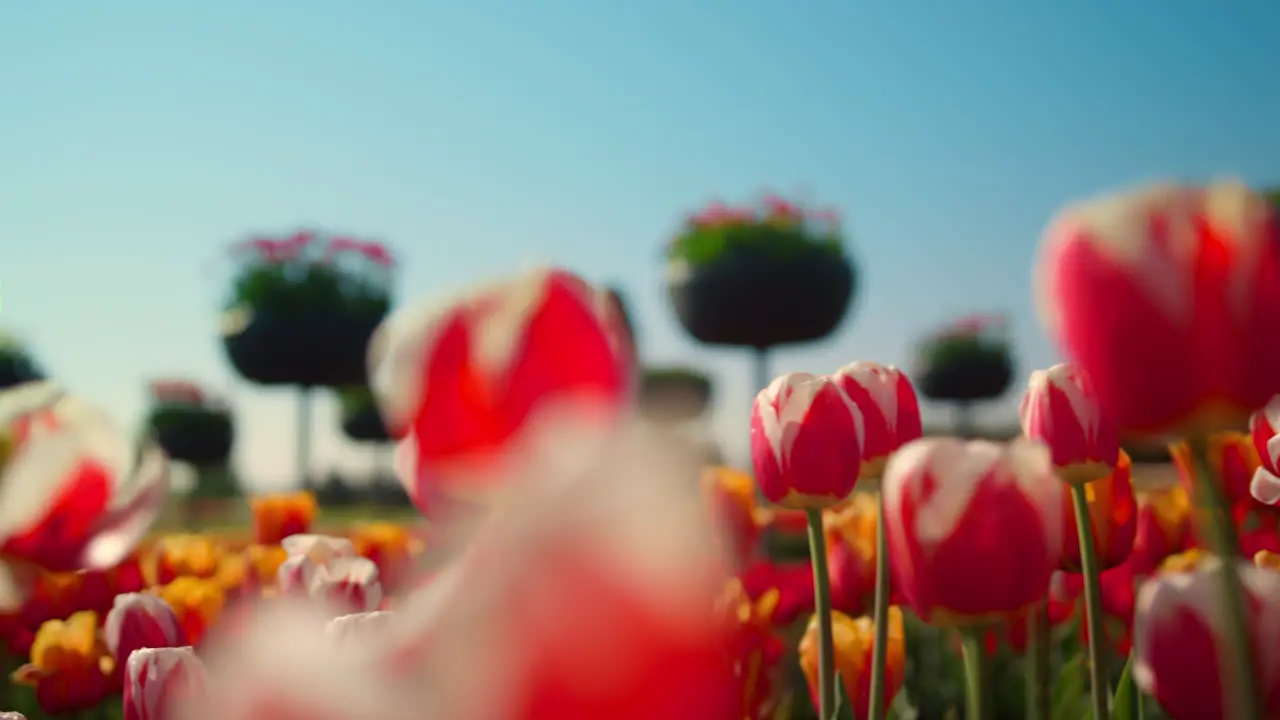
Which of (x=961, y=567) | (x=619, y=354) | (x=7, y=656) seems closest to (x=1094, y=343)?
(x=961, y=567)

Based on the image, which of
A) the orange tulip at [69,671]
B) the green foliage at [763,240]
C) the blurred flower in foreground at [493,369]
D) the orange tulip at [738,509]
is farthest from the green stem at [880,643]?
the green foliage at [763,240]

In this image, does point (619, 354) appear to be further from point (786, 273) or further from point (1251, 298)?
→ point (786, 273)

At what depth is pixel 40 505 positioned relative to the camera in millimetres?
768

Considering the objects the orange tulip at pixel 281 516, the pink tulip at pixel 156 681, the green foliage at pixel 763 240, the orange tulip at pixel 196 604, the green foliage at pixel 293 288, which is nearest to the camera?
the pink tulip at pixel 156 681

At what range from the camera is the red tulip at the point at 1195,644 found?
0.59m

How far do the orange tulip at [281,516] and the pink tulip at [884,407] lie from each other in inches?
94.4

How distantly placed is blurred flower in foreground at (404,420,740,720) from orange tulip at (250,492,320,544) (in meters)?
2.98

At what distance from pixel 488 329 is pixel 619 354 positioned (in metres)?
0.05

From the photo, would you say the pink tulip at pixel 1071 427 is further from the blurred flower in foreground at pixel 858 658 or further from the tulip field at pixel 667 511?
the blurred flower in foreground at pixel 858 658

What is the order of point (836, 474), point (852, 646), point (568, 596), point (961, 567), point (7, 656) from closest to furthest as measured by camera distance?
point (568, 596), point (961, 567), point (836, 474), point (852, 646), point (7, 656)

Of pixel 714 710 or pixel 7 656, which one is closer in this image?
pixel 714 710

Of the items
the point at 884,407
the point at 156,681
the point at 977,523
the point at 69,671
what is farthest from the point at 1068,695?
the point at 69,671

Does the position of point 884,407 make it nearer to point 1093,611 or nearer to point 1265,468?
point 1093,611

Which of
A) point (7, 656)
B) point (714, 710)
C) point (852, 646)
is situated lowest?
point (7, 656)
